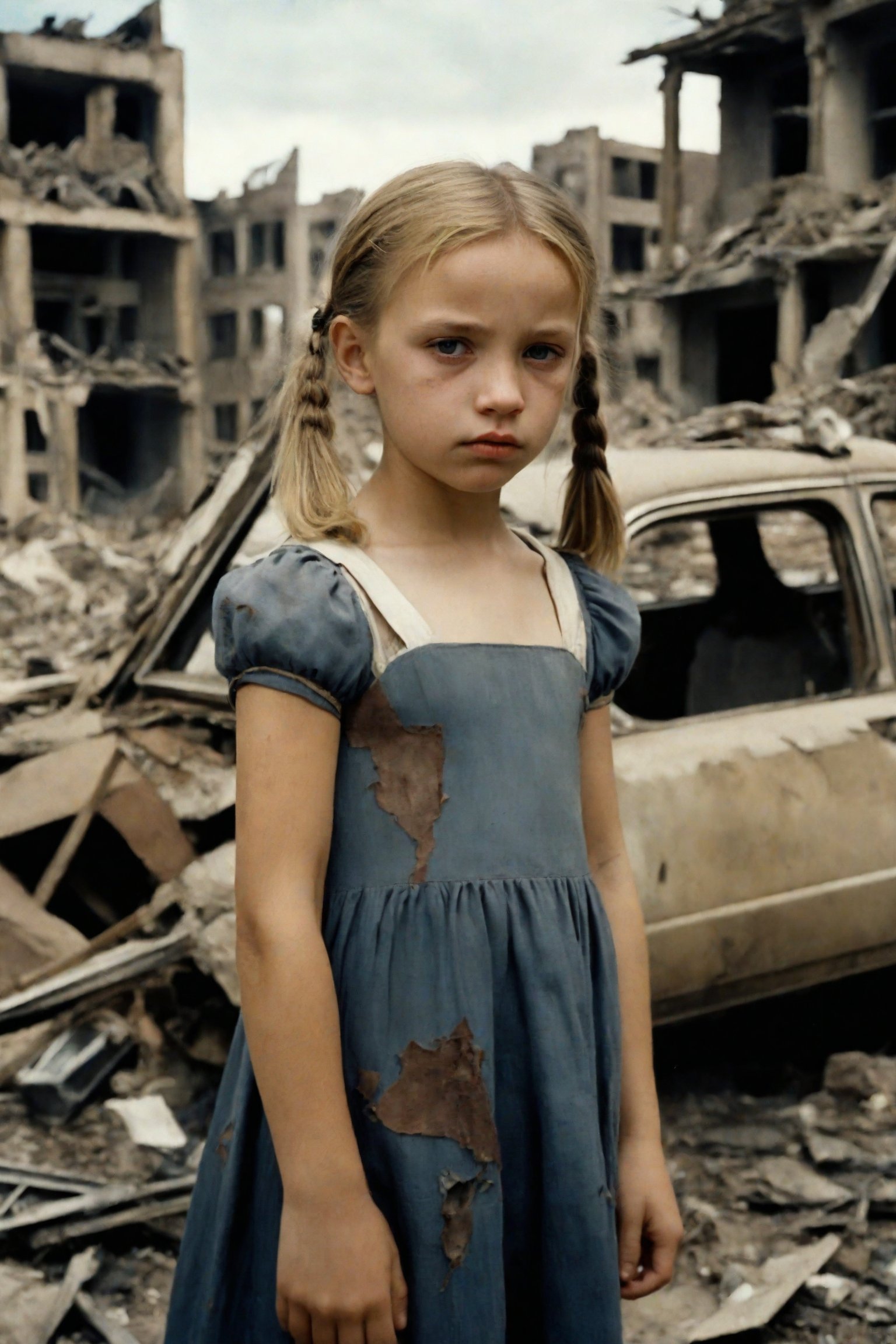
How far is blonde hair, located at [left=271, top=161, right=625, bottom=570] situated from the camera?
145cm

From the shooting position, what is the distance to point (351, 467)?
4.41 metres

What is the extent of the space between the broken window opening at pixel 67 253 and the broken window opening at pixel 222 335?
4576 mm

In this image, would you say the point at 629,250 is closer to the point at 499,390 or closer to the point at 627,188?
the point at 627,188

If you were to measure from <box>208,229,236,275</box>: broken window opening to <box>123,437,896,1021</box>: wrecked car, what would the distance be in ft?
101

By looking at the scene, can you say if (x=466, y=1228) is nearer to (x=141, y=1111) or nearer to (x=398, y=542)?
(x=398, y=542)

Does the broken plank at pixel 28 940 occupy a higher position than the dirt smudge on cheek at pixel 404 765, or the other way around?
the dirt smudge on cheek at pixel 404 765

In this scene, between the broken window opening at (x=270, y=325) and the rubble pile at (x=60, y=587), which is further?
the broken window opening at (x=270, y=325)

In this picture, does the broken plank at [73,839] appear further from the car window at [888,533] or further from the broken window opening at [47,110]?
the broken window opening at [47,110]

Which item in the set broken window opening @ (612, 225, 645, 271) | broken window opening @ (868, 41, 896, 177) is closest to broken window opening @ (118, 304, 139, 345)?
broken window opening @ (612, 225, 645, 271)

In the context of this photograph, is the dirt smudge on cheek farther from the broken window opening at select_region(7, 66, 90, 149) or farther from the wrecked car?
the broken window opening at select_region(7, 66, 90, 149)

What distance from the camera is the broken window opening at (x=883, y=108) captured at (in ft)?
70.0

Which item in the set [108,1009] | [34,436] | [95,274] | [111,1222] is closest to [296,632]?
[111,1222]

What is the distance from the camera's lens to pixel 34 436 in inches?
1080

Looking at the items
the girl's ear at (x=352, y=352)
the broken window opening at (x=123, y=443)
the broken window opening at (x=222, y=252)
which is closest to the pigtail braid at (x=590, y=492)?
the girl's ear at (x=352, y=352)
